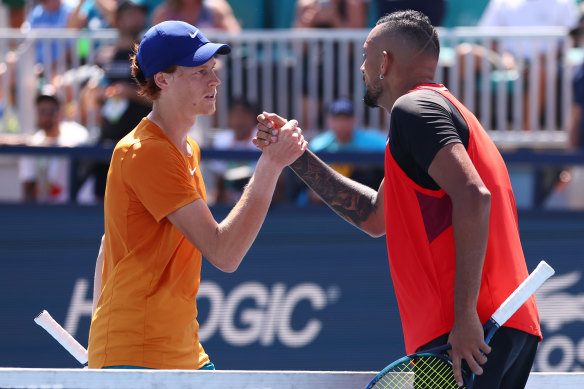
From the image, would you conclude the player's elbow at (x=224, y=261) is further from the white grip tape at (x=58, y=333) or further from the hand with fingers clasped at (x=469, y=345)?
the hand with fingers clasped at (x=469, y=345)

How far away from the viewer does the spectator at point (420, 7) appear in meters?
8.38

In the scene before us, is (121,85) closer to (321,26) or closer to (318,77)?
(318,77)

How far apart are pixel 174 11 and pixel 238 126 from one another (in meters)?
1.38

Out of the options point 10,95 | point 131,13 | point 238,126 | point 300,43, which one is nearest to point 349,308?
point 238,126

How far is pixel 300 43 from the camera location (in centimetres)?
867

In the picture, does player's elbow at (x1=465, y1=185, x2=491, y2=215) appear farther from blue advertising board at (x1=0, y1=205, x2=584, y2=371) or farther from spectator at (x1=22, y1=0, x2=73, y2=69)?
spectator at (x1=22, y1=0, x2=73, y2=69)

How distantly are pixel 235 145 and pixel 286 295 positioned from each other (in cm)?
190

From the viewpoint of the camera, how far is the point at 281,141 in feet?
11.3

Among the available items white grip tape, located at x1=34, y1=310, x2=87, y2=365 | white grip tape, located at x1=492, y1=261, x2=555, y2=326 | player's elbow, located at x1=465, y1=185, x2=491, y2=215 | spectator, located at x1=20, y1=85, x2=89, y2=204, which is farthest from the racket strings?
spectator, located at x1=20, y1=85, x2=89, y2=204

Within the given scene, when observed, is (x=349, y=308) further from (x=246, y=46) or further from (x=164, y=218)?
(x=164, y=218)

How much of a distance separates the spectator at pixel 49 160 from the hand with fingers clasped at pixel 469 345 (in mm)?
5727

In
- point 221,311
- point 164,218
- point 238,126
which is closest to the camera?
point 164,218

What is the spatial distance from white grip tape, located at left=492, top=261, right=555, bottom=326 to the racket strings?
229 millimetres

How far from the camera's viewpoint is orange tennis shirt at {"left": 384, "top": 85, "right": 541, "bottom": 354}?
9.92ft
